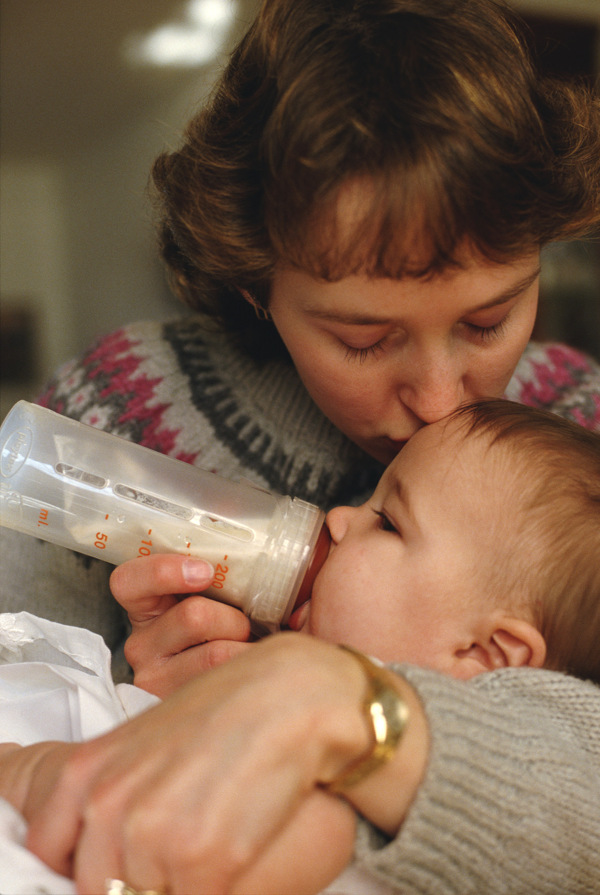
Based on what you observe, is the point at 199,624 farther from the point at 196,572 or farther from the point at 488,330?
the point at 488,330

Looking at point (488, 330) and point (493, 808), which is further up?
point (488, 330)

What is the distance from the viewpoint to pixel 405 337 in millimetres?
910

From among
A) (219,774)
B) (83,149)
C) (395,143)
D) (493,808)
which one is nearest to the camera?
(219,774)

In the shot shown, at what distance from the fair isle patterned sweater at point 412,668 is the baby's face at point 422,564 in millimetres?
98

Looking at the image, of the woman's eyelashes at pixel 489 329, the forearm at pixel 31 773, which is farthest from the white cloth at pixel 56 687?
the woman's eyelashes at pixel 489 329

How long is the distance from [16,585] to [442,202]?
0.83 m

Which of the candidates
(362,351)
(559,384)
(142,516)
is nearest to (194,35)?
(559,384)

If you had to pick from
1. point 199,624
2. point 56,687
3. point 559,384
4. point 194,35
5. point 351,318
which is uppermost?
point 194,35

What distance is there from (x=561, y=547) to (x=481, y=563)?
0.08 m

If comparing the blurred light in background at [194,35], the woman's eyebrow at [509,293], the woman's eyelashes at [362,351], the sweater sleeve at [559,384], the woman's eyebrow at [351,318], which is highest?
the blurred light in background at [194,35]

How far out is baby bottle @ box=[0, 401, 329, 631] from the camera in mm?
872

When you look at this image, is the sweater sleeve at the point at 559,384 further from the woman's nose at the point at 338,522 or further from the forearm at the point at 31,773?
the forearm at the point at 31,773

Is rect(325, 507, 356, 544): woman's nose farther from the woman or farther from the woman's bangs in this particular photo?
the woman's bangs

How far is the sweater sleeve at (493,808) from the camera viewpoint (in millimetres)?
603
